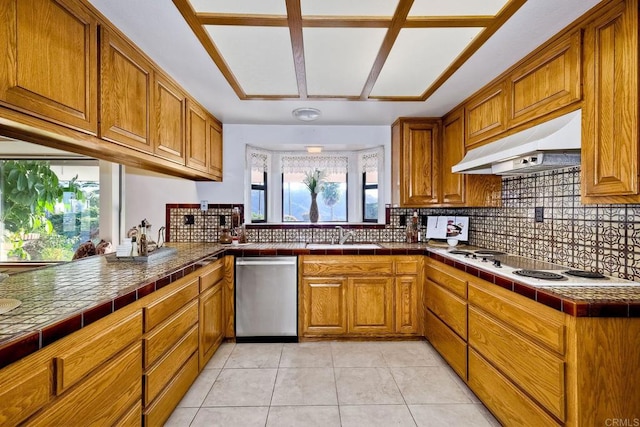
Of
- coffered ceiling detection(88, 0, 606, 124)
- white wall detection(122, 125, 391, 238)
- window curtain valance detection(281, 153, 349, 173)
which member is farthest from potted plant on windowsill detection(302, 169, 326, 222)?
coffered ceiling detection(88, 0, 606, 124)

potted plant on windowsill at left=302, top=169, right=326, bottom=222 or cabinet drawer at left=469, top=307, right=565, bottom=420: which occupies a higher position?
potted plant on windowsill at left=302, top=169, right=326, bottom=222

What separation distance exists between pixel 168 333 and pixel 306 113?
6.85 ft

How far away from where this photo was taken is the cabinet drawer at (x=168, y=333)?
151 centimetres

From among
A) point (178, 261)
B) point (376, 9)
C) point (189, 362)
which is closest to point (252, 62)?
point (376, 9)

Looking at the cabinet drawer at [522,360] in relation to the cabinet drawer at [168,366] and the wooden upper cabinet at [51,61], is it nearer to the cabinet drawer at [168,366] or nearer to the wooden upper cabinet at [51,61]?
the cabinet drawer at [168,366]

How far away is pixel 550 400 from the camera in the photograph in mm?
1349

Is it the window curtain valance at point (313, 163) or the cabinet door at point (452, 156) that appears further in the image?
the window curtain valance at point (313, 163)

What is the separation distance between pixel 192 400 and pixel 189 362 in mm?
233

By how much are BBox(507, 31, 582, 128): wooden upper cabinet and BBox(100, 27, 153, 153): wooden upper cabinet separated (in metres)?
2.35

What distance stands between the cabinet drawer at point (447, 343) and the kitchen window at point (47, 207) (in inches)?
131

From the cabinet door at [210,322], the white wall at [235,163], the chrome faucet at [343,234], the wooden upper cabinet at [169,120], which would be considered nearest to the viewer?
the wooden upper cabinet at [169,120]

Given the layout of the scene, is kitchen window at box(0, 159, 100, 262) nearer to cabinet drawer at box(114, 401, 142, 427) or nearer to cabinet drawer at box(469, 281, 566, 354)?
cabinet drawer at box(114, 401, 142, 427)

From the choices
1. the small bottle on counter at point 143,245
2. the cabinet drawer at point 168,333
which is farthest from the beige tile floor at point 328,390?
the small bottle on counter at point 143,245

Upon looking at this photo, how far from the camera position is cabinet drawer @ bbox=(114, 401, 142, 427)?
1300 millimetres
